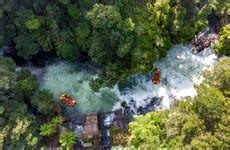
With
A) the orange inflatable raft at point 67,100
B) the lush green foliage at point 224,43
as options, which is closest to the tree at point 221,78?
the lush green foliage at point 224,43

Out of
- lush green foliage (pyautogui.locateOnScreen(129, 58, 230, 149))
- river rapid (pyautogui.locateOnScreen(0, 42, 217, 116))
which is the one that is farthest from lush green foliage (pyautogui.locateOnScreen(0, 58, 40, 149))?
lush green foliage (pyautogui.locateOnScreen(129, 58, 230, 149))

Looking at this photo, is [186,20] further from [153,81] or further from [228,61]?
[228,61]

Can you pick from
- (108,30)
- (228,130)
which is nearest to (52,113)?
(108,30)

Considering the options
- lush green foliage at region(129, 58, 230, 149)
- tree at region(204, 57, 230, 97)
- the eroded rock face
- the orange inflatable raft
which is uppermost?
the eroded rock face

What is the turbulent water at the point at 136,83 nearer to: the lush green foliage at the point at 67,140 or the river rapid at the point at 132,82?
the river rapid at the point at 132,82

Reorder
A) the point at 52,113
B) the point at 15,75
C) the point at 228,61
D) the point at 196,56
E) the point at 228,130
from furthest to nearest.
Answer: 1. the point at 196,56
2. the point at 52,113
3. the point at 15,75
4. the point at 228,61
5. the point at 228,130

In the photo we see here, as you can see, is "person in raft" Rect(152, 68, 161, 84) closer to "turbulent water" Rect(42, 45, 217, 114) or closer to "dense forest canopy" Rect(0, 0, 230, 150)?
"turbulent water" Rect(42, 45, 217, 114)
